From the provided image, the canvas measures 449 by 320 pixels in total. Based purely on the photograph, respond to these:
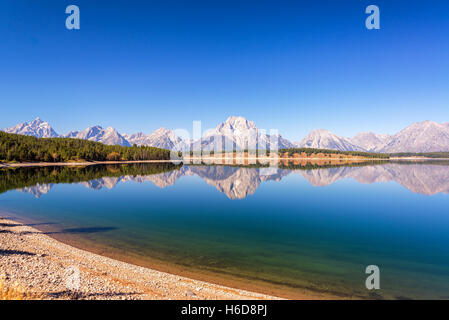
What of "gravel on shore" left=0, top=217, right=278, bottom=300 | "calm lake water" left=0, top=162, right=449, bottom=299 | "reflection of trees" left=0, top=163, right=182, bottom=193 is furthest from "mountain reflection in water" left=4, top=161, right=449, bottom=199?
"gravel on shore" left=0, top=217, right=278, bottom=300

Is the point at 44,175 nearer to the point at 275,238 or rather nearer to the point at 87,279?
the point at 87,279

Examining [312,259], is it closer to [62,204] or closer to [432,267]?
[432,267]

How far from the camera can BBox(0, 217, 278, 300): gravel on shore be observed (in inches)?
531

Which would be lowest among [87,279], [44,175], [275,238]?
[275,238]

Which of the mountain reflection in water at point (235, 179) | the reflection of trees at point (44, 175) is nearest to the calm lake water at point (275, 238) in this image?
the mountain reflection in water at point (235, 179)

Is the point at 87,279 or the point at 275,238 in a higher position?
the point at 87,279

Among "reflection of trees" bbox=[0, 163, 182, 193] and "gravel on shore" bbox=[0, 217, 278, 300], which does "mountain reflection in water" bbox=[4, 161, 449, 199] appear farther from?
"gravel on shore" bbox=[0, 217, 278, 300]

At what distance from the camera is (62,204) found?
44.8 m

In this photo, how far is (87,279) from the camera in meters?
15.1

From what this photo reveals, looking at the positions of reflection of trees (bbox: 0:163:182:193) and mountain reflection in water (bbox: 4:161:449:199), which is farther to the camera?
reflection of trees (bbox: 0:163:182:193)

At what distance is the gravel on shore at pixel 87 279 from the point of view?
13.5 metres

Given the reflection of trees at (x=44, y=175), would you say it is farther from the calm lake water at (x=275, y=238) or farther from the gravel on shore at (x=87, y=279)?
the gravel on shore at (x=87, y=279)

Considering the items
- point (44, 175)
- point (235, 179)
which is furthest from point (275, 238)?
point (44, 175)
